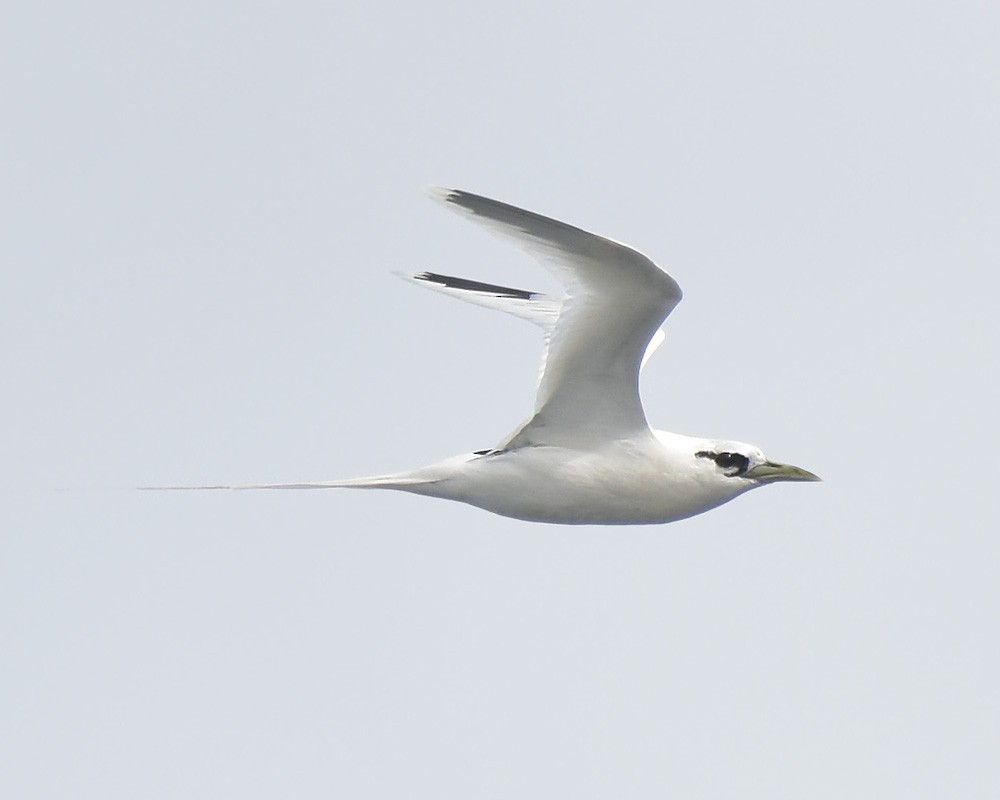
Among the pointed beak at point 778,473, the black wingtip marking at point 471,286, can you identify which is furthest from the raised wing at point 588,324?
the black wingtip marking at point 471,286

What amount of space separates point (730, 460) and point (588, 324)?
2126mm

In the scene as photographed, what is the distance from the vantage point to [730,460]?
16.6m

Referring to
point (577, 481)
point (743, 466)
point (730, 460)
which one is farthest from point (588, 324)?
point (743, 466)

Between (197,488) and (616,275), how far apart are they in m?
3.84

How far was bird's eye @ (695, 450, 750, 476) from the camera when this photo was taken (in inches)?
651

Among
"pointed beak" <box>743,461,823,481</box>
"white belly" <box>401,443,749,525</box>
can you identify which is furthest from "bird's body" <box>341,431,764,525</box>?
"pointed beak" <box>743,461,823,481</box>

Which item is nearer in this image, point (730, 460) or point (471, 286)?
point (730, 460)

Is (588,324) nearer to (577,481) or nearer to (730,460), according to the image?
(577,481)

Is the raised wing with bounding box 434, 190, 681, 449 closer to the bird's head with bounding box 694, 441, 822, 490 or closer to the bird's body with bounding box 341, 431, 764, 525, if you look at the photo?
→ the bird's body with bounding box 341, 431, 764, 525

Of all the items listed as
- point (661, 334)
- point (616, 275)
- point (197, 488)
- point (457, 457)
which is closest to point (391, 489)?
point (457, 457)

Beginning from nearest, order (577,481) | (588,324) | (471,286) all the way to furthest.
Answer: (588,324) < (577,481) < (471,286)

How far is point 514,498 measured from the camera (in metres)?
16.1

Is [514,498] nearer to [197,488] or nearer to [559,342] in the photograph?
[559,342]

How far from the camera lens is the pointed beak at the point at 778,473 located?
16.8m
